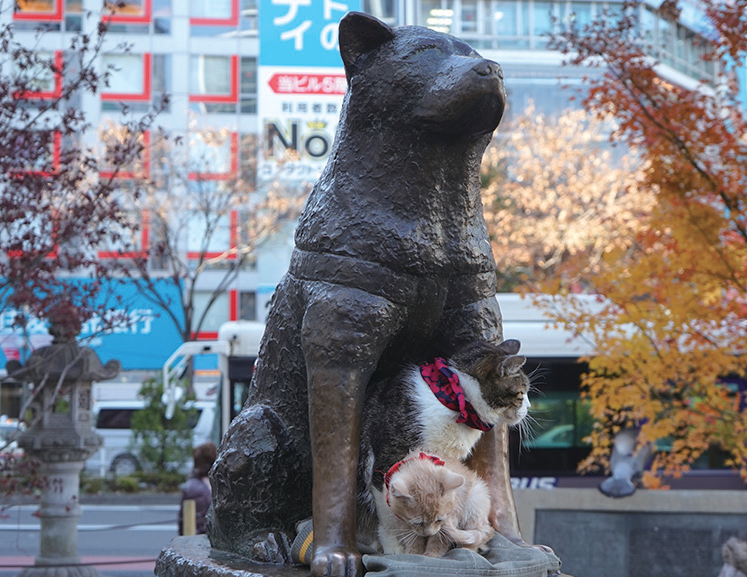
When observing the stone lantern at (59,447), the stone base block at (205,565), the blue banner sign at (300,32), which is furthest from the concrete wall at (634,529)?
the blue banner sign at (300,32)

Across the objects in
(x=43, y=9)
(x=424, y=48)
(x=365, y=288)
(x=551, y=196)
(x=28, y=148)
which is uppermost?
(x=43, y=9)

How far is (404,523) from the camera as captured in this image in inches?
86.5

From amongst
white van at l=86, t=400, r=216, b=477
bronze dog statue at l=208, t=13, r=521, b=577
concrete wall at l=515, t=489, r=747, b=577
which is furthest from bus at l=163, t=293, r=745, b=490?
bronze dog statue at l=208, t=13, r=521, b=577

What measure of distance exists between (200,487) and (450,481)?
6.22 metres

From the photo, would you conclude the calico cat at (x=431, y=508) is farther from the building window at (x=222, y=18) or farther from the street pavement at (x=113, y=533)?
the building window at (x=222, y=18)

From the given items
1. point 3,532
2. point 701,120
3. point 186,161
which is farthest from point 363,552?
point 186,161

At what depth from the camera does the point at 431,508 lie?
211 cm

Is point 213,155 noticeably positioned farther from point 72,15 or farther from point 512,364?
point 512,364

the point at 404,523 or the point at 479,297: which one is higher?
the point at 479,297

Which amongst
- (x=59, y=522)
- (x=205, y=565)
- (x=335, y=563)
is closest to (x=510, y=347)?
(x=335, y=563)

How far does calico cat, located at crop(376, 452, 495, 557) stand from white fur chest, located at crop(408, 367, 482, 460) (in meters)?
0.04

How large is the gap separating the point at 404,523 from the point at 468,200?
96cm

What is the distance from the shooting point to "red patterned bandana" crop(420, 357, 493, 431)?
7.54 ft

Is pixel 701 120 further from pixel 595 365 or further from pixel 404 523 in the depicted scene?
pixel 404 523
